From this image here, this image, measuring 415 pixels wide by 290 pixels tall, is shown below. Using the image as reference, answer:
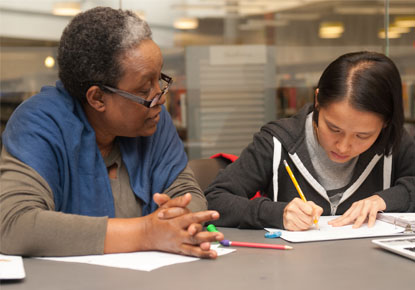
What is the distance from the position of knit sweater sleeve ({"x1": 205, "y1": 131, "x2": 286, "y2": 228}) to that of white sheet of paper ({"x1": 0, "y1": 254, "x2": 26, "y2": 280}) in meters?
0.62

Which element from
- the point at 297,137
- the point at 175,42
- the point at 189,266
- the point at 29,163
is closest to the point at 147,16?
the point at 175,42

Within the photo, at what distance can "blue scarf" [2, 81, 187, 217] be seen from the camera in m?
1.49

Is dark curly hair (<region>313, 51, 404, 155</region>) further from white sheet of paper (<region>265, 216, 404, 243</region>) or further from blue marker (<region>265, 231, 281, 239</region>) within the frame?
blue marker (<region>265, 231, 281, 239</region>)

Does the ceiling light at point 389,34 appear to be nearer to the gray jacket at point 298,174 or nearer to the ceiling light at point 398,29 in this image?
the ceiling light at point 398,29

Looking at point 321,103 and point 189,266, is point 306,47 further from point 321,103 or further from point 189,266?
point 189,266

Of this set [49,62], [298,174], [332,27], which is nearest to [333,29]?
[332,27]

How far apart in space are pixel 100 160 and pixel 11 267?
0.49m

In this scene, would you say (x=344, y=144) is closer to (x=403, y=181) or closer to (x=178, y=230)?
(x=403, y=181)

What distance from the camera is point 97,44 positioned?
1545 mm

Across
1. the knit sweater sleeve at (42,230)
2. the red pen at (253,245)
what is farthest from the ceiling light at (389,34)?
the knit sweater sleeve at (42,230)

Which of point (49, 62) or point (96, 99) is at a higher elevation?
point (49, 62)

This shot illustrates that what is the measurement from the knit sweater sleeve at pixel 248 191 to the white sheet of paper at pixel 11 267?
0.62 metres

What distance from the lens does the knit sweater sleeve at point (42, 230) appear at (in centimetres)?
130

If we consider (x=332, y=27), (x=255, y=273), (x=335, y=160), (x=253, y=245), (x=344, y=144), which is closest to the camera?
(x=255, y=273)
